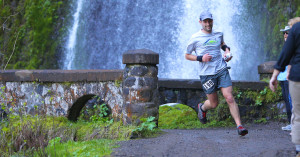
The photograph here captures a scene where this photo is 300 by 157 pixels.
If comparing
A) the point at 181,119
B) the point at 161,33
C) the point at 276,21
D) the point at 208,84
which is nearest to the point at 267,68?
the point at 181,119

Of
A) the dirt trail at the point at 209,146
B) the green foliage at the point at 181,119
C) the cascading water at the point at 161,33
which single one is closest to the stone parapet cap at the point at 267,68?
the green foliage at the point at 181,119

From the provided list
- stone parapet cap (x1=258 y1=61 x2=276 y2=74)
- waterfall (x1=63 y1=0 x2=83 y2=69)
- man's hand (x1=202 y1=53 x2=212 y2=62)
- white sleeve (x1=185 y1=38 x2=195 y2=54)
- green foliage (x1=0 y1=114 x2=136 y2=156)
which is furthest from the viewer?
waterfall (x1=63 y1=0 x2=83 y2=69)

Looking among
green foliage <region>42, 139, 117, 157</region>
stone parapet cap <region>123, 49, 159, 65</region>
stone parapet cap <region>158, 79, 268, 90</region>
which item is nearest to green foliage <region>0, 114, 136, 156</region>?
green foliage <region>42, 139, 117, 157</region>

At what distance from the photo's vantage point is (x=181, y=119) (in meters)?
7.88

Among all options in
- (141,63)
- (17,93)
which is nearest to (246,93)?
(141,63)

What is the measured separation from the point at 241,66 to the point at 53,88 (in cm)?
827

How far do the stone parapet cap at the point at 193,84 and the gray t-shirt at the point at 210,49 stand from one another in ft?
7.06

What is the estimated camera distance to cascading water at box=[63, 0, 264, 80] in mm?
13547

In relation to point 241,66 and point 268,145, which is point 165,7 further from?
point 268,145

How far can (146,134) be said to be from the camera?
5371 mm

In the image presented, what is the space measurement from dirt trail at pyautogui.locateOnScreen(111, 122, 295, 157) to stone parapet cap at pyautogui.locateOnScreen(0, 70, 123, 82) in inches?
59.6

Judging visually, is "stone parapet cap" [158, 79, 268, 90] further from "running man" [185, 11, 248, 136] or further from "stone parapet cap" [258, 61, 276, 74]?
"running man" [185, 11, 248, 136]

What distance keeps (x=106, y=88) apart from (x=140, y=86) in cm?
90

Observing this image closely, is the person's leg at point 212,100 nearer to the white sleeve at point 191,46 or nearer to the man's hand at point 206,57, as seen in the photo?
the man's hand at point 206,57
